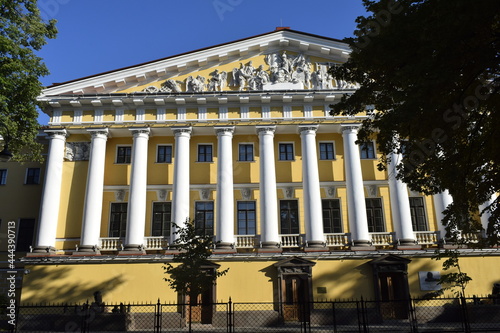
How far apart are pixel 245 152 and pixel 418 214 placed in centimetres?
1105

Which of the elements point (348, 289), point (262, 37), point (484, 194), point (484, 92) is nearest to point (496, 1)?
point (484, 92)

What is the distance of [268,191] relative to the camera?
2434cm

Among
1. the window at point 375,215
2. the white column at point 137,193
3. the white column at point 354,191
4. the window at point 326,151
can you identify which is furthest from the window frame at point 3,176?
the window at point 375,215

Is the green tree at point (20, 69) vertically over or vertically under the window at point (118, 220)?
over

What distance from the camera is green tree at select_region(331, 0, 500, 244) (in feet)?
32.0

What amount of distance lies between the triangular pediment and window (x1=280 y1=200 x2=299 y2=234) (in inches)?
277

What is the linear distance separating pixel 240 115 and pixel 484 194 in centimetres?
1616

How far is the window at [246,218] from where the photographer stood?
83.5ft

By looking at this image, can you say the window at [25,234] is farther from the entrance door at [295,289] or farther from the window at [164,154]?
the entrance door at [295,289]

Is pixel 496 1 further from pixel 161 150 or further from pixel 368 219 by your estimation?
pixel 161 150

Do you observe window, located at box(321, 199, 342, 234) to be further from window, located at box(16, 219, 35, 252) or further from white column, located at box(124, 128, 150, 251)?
window, located at box(16, 219, 35, 252)

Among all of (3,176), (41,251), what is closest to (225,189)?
(41,251)

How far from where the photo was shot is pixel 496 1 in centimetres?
884

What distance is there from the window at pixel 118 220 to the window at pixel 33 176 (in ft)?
22.2
